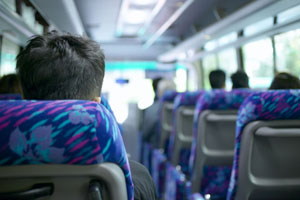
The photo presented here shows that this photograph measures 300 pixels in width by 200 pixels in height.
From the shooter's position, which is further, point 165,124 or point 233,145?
point 165,124

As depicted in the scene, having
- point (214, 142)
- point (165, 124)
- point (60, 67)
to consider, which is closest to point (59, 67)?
point (60, 67)

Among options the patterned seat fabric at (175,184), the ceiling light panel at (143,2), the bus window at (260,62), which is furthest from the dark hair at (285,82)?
the ceiling light panel at (143,2)

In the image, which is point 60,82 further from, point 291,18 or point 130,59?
point 130,59

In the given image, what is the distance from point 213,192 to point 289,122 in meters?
1.43

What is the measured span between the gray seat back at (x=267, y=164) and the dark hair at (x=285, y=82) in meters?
1.22

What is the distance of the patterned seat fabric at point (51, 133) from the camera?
865 millimetres

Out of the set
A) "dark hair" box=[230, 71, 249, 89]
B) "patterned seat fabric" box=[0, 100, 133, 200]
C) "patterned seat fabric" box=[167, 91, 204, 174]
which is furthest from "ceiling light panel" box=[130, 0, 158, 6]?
"patterned seat fabric" box=[0, 100, 133, 200]

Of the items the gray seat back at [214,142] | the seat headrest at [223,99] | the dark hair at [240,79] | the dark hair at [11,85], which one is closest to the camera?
the seat headrest at [223,99]

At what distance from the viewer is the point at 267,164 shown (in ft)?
5.70

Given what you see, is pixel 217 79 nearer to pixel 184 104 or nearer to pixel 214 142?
pixel 184 104

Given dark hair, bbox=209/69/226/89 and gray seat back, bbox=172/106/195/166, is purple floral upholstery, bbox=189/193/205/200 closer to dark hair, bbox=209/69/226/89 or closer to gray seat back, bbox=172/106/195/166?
gray seat back, bbox=172/106/195/166

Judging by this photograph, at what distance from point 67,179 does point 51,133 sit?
0.14m

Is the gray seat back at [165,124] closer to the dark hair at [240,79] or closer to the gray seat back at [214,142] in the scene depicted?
the dark hair at [240,79]

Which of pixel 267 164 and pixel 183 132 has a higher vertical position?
pixel 183 132
